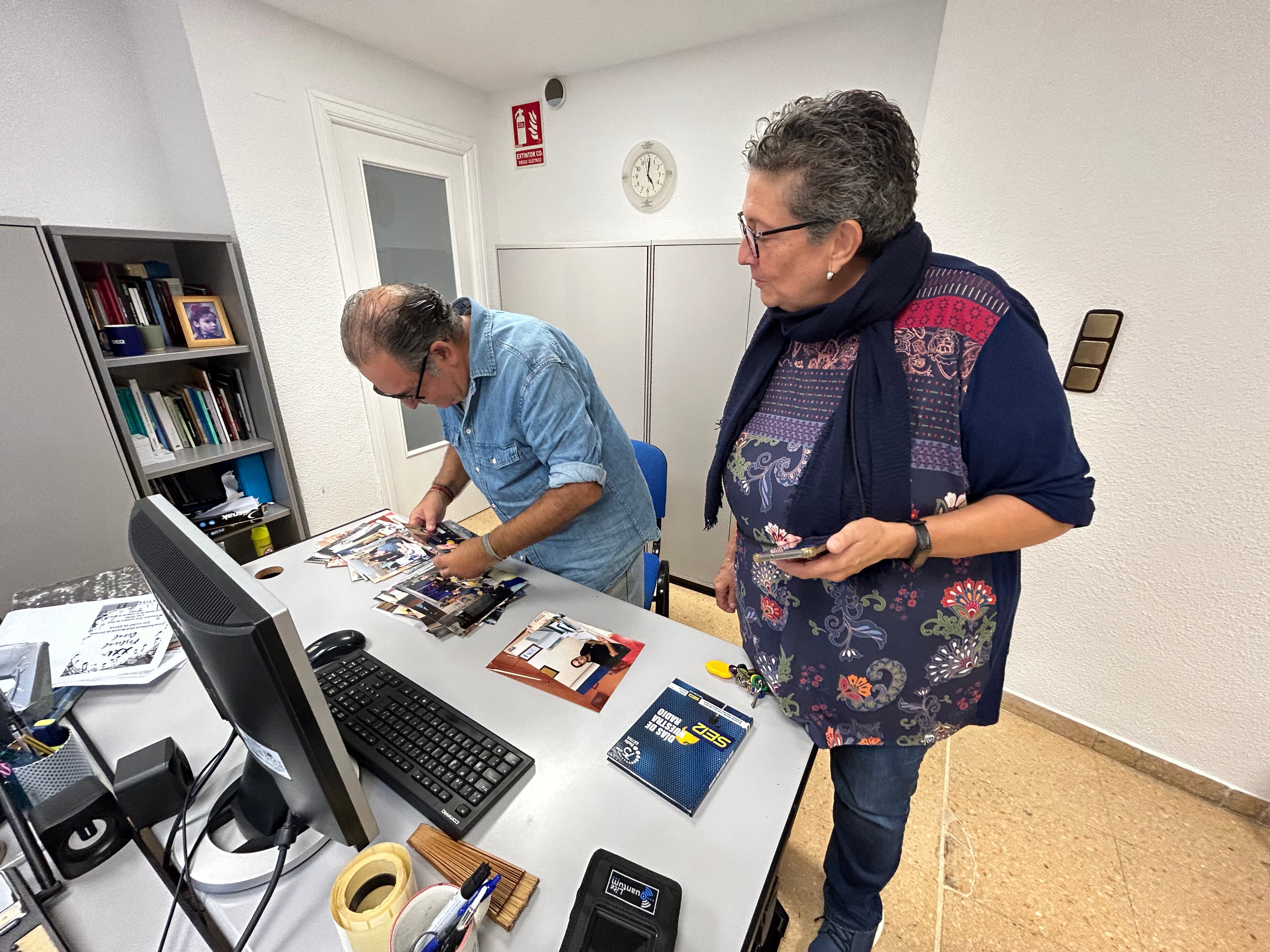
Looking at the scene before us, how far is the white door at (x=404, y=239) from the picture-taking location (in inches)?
99.8

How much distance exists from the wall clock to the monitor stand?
2823mm

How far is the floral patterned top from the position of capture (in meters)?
0.69

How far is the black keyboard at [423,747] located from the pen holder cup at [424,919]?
0.13 m

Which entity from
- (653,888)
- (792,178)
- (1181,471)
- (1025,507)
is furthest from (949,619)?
(1181,471)

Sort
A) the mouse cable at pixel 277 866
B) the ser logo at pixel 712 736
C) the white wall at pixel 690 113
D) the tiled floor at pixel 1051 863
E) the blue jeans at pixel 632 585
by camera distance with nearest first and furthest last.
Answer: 1. the mouse cable at pixel 277 866
2. the ser logo at pixel 712 736
3. the tiled floor at pixel 1051 863
4. the blue jeans at pixel 632 585
5. the white wall at pixel 690 113

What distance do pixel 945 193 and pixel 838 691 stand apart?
1.63 metres

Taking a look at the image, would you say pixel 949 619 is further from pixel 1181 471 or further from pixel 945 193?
pixel 945 193

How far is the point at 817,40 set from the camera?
2158 mm

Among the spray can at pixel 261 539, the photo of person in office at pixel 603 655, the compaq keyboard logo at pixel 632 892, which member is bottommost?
the spray can at pixel 261 539

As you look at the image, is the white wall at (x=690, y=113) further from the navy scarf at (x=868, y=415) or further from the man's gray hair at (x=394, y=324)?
the navy scarf at (x=868, y=415)

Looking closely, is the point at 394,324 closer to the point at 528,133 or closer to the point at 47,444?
the point at 47,444

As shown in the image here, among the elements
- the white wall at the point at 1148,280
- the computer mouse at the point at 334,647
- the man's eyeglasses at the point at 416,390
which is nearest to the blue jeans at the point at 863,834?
the computer mouse at the point at 334,647

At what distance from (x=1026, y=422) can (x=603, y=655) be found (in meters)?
0.79

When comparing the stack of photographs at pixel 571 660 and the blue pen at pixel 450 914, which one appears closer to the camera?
the blue pen at pixel 450 914
